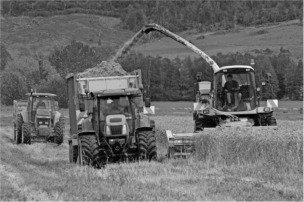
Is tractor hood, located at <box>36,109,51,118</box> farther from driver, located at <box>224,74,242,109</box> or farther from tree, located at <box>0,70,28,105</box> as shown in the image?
tree, located at <box>0,70,28,105</box>

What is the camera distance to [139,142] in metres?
16.7

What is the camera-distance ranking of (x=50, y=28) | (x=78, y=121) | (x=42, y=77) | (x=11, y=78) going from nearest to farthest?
1. (x=78, y=121)
2. (x=11, y=78)
3. (x=42, y=77)
4. (x=50, y=28)

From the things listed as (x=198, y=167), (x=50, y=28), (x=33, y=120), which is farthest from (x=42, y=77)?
(x=50, y=28)

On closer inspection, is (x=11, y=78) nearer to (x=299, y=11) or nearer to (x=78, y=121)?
(x=78, y=121)

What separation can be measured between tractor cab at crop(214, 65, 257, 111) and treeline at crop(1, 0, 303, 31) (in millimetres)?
119740

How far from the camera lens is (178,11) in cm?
17175

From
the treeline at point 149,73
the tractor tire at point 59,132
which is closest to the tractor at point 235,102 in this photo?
the tractor tire at point 59,132

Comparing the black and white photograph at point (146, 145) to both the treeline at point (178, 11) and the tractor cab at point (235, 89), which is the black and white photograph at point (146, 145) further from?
the treeline at point (178, 11)

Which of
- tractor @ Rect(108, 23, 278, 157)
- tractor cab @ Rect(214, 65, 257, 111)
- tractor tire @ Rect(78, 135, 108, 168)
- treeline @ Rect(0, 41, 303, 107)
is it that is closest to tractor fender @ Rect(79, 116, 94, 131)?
tractor tire @ Rect(78, 135, 108, 168)

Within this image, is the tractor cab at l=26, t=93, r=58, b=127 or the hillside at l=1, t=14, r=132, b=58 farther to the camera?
the hillside at l=1, t=14, r=132, b=58

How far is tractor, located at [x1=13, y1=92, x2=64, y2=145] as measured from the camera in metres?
26.3

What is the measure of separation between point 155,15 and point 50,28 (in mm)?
24671

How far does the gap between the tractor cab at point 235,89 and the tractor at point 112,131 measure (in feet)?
10.5

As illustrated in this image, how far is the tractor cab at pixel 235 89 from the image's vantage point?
20828 millimetres
